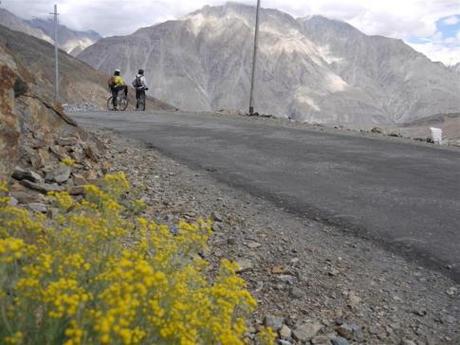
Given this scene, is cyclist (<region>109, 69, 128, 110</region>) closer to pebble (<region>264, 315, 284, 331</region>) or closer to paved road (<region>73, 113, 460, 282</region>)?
paved road (<region>73, 113, 460, 282</region>)

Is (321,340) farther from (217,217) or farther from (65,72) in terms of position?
(65,72)

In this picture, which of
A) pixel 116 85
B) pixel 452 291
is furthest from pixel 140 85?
pixel 452 291

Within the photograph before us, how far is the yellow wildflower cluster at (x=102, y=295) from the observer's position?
90.1 inches

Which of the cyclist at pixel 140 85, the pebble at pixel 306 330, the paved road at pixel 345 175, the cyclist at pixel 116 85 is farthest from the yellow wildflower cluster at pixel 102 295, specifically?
the cyclist at pixel 140 85

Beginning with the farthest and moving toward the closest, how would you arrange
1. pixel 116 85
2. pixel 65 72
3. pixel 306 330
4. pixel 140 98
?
pixel 65 72 < pixel 140 98 < pixel 116 85 < pixel 306 330

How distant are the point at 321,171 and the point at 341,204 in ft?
7.29

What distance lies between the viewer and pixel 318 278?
17.0ft

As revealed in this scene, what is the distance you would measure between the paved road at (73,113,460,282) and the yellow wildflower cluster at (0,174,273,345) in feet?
11.1

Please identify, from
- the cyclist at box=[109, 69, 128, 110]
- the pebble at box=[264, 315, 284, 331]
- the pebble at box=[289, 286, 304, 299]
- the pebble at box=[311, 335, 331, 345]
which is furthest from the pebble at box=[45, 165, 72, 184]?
the cyclist at box=[109, 69, 128, 110]

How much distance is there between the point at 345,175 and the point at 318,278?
449 cm

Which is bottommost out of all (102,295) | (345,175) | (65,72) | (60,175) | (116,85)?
(345,175)

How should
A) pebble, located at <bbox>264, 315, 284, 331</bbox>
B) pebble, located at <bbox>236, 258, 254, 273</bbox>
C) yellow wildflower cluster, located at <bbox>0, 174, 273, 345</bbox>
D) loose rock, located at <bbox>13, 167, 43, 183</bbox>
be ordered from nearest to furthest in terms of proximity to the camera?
1. yellow wildflower cluster, located at <bbox>0, 174, 273, 345</bbox>
2. pebble, located at <bbox>264, 315, 284, 331</bbox>
3. pebble, located at <bbox>236, 258, 254, 273</bbox>
4. loose rock, located at <bbox>13, 167, 43, 183</bbox>

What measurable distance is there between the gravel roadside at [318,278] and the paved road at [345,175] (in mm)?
398

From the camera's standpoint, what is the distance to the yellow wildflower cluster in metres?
2.29
